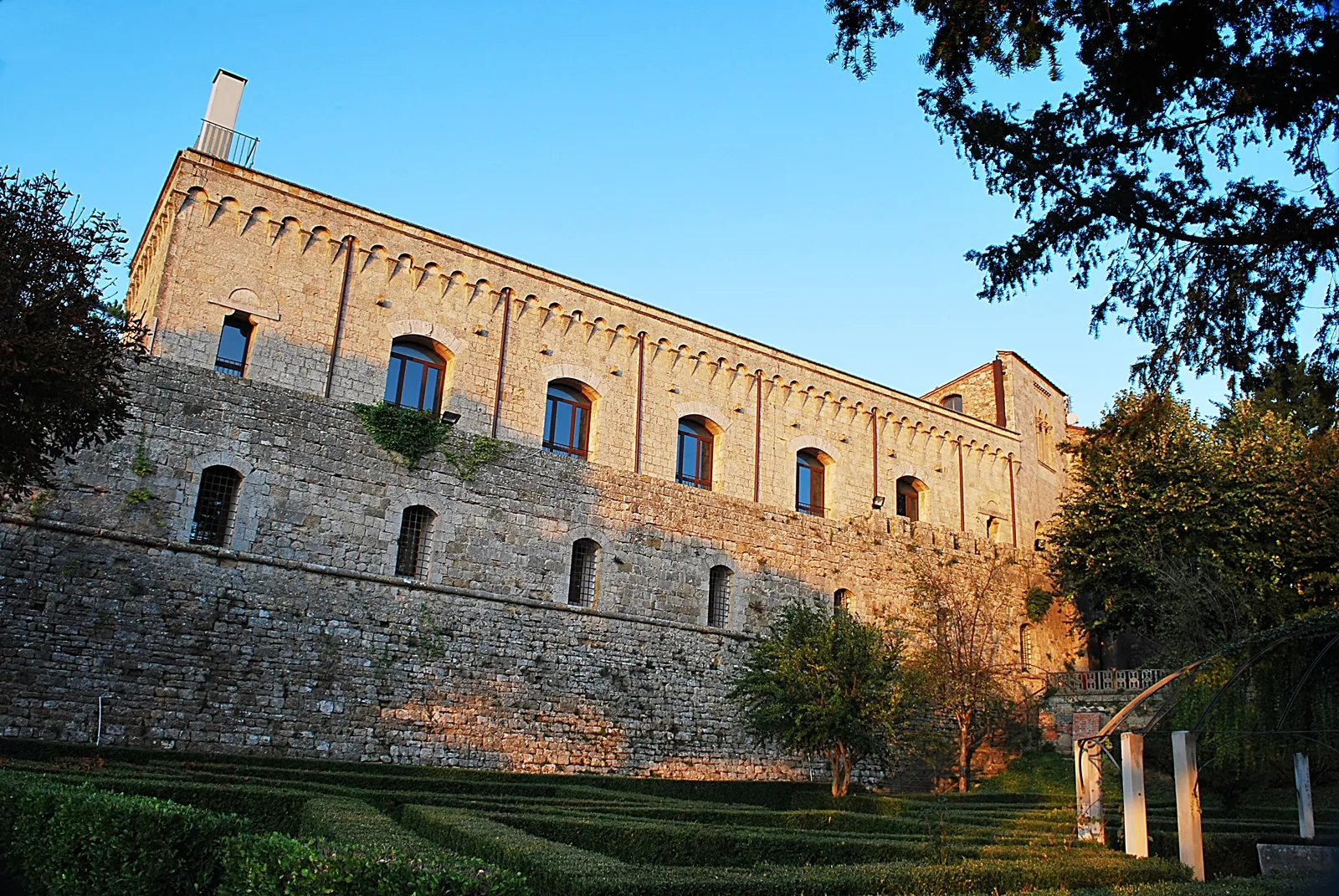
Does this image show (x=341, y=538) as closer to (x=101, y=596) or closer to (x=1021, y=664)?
(x=101, y=596)

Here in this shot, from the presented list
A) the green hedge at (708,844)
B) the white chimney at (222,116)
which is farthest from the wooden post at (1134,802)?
the white chimney at (222,116)

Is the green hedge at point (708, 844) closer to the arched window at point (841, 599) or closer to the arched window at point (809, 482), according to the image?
the arched window at point (841, 599)

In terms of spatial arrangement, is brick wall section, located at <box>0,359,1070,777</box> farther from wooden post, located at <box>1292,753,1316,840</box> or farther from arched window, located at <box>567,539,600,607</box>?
wooden post, located at <box>1292,753,1316,840</box>

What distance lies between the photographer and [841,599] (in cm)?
2495

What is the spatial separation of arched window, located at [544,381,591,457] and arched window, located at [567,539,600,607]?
2.26 metres

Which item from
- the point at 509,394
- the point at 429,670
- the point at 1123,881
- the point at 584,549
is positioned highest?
the point at 509,394

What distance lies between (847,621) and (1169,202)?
13539 mm

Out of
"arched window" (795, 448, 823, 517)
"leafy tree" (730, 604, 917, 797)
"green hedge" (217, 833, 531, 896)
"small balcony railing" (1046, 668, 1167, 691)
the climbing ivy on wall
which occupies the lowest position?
"green hedge" (217, 833, 531, 896)

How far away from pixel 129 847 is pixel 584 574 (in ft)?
46.3

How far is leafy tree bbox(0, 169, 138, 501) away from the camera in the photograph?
11.5 metres

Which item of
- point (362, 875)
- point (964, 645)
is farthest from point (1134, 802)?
point (964, 645)

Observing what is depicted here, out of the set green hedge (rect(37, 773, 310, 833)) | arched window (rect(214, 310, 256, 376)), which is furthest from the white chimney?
green hedge (rect(37, 773, 310, 833))

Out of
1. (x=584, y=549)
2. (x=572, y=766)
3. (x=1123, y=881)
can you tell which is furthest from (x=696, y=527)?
(x=1123, y=881)

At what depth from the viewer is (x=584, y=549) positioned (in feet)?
68.6
